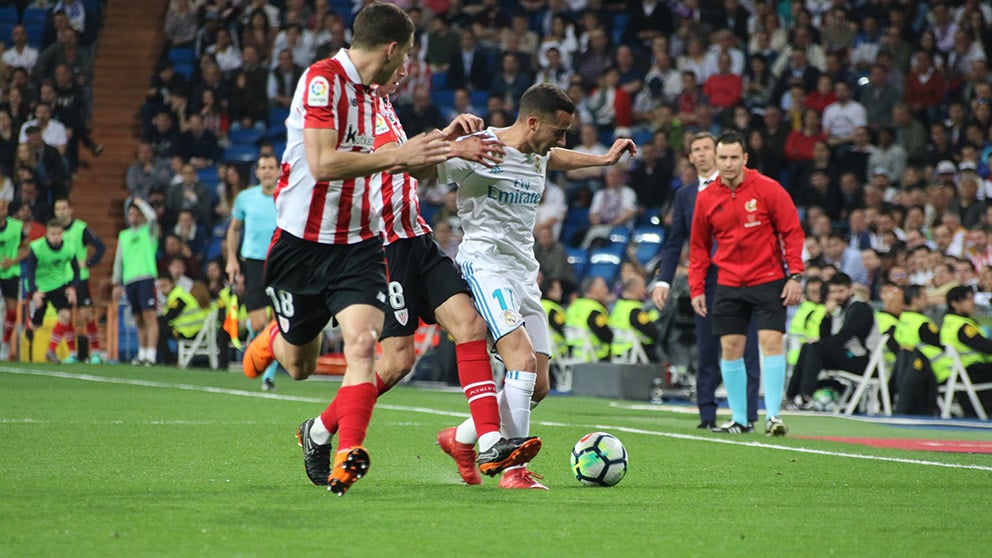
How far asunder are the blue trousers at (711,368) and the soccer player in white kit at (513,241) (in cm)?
452

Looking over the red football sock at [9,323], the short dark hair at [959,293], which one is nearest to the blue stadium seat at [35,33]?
the red football sock at [9,323]

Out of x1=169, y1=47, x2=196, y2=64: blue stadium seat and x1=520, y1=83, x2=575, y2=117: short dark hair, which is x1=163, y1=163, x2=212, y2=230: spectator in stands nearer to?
x1=169, y1=47, x2=196, y2=64: blue stadium seat

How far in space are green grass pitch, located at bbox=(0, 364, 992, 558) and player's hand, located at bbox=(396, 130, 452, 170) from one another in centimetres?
140

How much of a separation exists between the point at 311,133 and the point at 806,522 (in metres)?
2.56

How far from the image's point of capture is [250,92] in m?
25.4

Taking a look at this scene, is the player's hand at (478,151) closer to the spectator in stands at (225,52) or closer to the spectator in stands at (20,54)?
the spectator in stands at (225,52)

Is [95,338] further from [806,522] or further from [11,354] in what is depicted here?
[806,522]

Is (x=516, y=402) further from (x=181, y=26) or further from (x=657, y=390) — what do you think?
(x=181, y=26)

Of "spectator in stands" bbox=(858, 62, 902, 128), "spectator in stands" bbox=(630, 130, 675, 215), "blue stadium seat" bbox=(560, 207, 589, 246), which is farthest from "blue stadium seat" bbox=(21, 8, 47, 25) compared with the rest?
"spectator in stands" bbox=(858, 62, 902, 128)

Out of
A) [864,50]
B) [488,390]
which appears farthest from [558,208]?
[488,390]

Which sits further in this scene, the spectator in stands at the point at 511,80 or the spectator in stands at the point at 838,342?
the spectator in stands at the point at 511,80

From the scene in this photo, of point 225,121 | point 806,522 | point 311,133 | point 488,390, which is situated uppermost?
point 225,121

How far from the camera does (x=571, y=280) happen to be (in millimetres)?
19641

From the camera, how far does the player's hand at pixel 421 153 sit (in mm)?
5899
